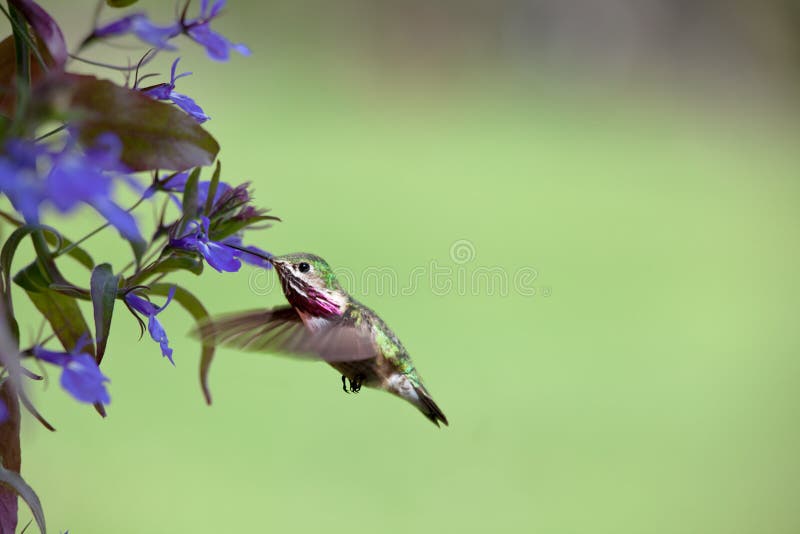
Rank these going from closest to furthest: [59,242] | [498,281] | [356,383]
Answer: [59,242] → [356,383] → [498,281]

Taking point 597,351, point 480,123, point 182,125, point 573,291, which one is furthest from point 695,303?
point 182,125

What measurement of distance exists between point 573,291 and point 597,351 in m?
0.63

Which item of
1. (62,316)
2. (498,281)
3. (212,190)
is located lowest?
(498,281)

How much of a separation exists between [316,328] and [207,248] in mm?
200

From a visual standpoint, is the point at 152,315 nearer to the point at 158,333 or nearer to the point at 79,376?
the point at 158,333

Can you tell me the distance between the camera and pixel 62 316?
2.06 feet

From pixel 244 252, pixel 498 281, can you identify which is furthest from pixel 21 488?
pixel 498 281

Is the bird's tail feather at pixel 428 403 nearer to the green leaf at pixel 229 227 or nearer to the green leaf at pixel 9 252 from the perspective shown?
the green leaf at pixel 229 227

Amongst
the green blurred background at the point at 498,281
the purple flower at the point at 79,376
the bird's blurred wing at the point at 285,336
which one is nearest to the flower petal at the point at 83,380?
the purple flower at the point at 79,376

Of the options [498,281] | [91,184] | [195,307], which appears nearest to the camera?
[91,184]

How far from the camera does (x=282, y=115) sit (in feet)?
21.1

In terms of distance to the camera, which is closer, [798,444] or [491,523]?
[491,523]

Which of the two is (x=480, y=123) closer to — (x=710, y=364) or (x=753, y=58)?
(x=753, y=58)

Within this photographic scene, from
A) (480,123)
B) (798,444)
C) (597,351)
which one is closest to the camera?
(798,444)
